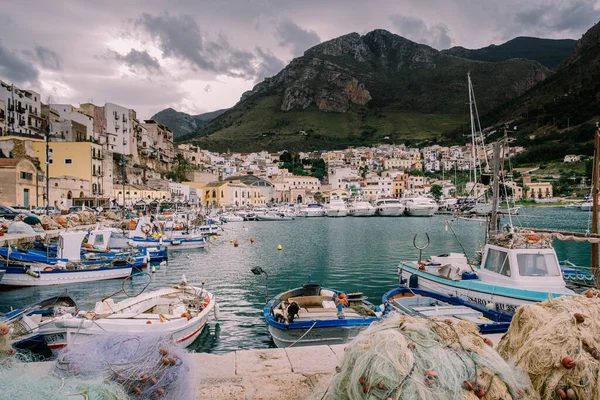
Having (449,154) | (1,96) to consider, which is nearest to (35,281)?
(1,96)

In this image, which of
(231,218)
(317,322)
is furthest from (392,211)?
(317,322)

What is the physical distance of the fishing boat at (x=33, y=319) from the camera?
9.09 metres

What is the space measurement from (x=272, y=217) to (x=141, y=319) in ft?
219

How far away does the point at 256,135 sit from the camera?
610 feet

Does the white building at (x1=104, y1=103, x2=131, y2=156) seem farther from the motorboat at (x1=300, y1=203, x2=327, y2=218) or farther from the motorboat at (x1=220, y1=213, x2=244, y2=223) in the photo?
the motorboat at (x1=300, y1=203, x2=327, y2=218)

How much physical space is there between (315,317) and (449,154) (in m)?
152

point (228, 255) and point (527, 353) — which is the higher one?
point (527, 353)

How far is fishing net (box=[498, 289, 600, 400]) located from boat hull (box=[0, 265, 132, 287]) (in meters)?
20.4

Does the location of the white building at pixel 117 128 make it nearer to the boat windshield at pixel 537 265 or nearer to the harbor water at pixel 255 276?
the harbor water at pixel 255 276

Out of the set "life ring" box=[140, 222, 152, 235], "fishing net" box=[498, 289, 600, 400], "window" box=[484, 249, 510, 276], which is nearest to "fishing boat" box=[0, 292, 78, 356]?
"fishing net" box=[498, 289, 600, 400]

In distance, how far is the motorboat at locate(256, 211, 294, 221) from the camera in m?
76.6

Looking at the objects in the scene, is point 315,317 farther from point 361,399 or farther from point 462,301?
point 361,399

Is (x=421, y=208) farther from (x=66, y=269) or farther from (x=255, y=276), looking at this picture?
(x=66, y=269)

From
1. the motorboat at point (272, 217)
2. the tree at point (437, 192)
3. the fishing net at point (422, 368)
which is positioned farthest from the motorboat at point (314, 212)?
the fishing net at point (422, 368)
